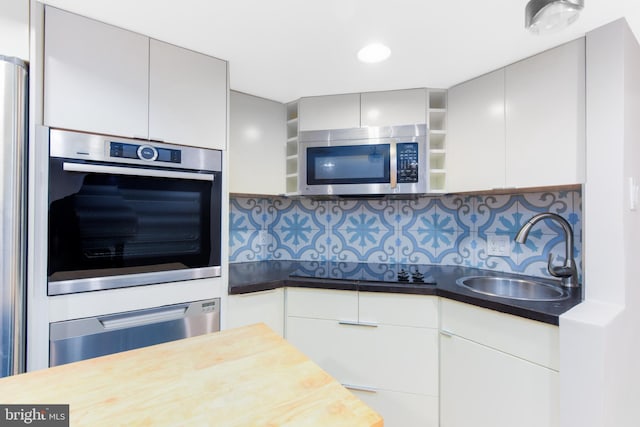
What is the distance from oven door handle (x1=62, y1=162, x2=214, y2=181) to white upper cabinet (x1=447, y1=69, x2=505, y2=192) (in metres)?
1.38

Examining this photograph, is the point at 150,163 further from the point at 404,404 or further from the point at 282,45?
the point at 404,404

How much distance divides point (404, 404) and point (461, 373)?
344 millimetres

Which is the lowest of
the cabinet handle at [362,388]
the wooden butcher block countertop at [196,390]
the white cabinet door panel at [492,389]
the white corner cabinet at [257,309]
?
the cabinet handle at [362,388]

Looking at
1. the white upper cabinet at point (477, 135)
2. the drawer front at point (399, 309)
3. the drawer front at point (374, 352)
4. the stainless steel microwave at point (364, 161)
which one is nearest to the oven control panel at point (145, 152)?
the stainless steel microwave at point (364, 161)

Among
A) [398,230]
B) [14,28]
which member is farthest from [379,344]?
[14,28]

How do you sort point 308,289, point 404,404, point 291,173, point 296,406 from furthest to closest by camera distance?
point 291,173
point 308,289
point 404,404
point 296,406

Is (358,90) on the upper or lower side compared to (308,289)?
upper

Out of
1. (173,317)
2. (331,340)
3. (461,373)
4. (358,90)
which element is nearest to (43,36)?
(173,317)

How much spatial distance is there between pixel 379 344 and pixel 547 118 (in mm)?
1356

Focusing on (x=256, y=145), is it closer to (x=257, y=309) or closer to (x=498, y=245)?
(x=257, y=309)

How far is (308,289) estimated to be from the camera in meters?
1.64

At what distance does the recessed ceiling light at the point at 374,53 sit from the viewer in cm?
138

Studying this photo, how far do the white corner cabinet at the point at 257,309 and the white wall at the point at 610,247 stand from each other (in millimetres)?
1255

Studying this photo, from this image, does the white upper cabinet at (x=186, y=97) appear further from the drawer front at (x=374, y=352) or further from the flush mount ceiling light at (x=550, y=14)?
the flush mount ceiling light at (x=550, y=14)
